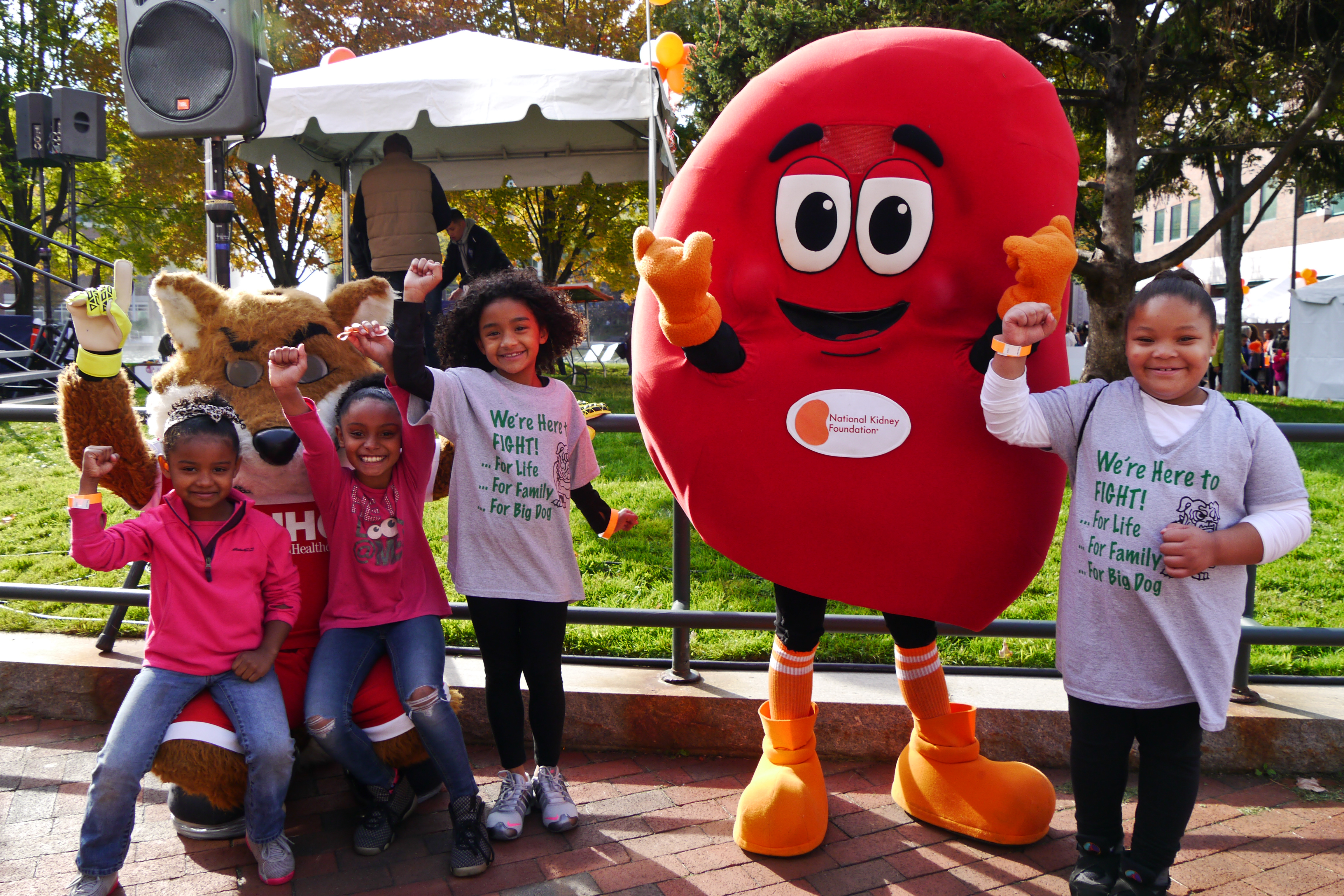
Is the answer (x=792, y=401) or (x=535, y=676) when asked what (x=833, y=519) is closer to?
(x=792, y=401)

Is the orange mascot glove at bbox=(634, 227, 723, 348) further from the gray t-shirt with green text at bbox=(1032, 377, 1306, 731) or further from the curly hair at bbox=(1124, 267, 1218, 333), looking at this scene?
the curly hair at bbox=(1124, 267, 1218, 333)

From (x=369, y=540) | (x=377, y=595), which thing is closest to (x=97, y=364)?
(x=369, y=540)

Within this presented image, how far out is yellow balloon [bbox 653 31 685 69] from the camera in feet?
26.2

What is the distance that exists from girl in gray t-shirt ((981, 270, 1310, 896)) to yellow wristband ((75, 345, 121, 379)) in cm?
243

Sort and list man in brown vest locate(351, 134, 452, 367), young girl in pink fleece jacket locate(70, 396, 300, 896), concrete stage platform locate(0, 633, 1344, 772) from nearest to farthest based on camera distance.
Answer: young girl in pink fleece jacket locate(70, 396, 300, 896)
concrete stage platform locate(0, 633, 1344, 772)
man in brown vest locate(351, 134, 452, 367)

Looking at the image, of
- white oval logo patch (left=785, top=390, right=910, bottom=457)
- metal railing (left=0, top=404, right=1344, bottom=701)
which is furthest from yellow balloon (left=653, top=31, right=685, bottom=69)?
white oval logo patch (left=785, top=390, right=910, bottom=457)

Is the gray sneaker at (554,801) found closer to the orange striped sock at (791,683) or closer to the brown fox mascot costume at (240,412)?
the brown fox mascot costume at (240,412)

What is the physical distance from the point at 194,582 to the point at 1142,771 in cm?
254

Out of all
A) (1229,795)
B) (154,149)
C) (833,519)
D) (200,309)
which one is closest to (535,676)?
(833,519)

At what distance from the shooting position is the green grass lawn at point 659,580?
3873 mm

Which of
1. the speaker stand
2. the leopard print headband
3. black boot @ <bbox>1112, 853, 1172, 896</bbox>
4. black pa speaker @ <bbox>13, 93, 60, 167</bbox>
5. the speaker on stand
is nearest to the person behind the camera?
black boot @ <bbox>1112, 853, 1172, 896</bbox>

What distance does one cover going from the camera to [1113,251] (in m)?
11.1

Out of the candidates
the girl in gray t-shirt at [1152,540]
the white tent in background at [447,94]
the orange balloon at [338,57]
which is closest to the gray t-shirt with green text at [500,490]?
the girl in gray t-shirt at [1152,540]

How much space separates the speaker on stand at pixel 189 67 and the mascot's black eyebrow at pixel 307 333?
4.07 ft
